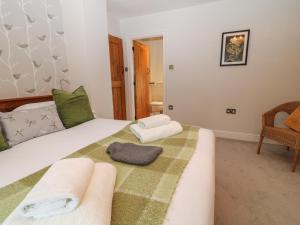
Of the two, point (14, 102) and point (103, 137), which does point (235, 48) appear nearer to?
point (103, 137)

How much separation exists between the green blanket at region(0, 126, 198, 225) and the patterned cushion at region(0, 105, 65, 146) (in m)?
0.66

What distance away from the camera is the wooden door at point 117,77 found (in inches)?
142

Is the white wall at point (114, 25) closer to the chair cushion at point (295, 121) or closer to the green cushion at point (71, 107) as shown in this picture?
the green cushion at point (71, 107)

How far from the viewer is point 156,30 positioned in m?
3.42

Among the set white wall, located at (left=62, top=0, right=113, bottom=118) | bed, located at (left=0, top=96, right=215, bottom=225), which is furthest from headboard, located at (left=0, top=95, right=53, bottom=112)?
white wall, located at (left=62, top=0, right=113, bottom=118)

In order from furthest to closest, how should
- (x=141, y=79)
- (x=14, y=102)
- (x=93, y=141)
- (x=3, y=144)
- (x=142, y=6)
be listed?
(x=141, y=79) → (x=142, y=6) → (x=14, y=102) → (x=93, y=141) → (x=3, y=144)

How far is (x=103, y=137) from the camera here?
1.51 metres

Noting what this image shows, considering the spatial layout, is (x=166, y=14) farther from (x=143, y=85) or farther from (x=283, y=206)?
(x=283, y=206)

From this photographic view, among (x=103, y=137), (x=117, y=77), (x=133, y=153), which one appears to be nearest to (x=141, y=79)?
(x=117, y=77)

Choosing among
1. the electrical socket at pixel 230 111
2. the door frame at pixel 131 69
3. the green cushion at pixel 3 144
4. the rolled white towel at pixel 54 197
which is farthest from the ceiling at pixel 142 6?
the rolled white towel at pixel 54 197

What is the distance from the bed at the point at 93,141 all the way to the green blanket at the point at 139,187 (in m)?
0.04

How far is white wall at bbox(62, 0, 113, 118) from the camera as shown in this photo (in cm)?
233

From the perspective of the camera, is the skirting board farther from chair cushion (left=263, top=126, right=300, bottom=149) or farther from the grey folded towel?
the grey folded towel

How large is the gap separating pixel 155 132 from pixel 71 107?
41.6 inches
